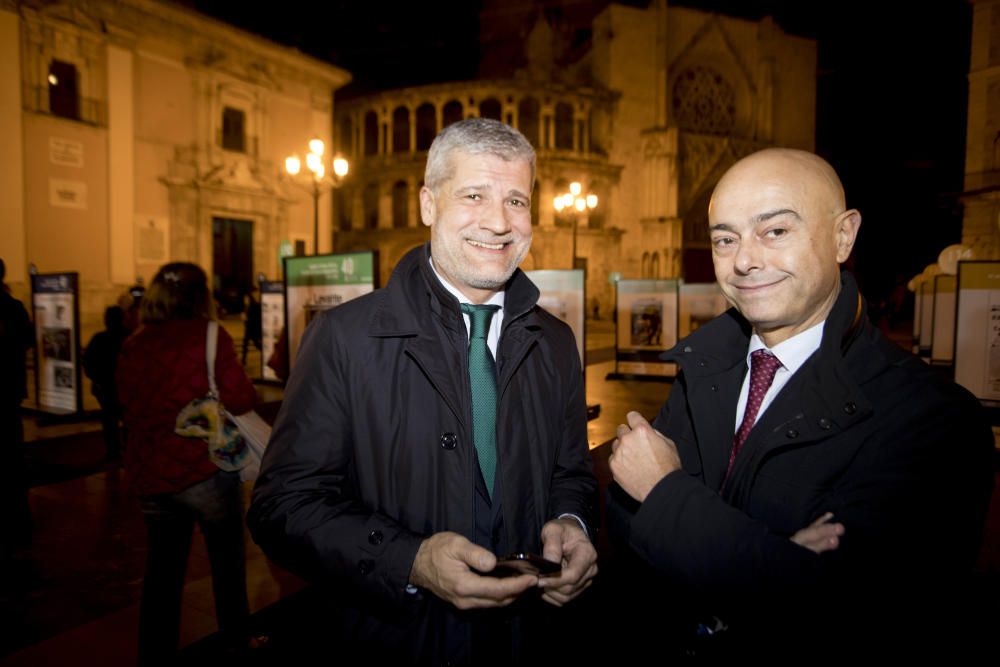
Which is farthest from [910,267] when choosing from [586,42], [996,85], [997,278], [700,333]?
[700,333]

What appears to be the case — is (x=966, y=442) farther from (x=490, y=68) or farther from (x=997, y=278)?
(x=490, y=68)

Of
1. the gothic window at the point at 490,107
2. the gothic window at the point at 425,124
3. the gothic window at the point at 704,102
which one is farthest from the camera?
the gothic window at the point at 425,124

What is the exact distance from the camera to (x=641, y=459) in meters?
1.67

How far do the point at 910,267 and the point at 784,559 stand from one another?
4949cm

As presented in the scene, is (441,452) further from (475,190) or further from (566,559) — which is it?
(475,190)

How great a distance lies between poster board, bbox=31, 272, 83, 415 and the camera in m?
8.84

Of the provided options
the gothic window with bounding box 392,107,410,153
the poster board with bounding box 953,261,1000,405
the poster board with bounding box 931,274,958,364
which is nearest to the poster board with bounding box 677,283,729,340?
the poster board with bounding box 931,274,958,364

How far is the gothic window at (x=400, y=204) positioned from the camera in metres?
38.3

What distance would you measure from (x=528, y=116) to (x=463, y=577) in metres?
39.7

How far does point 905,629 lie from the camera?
139 cm

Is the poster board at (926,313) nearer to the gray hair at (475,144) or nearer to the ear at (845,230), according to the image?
the ear at (845,230)

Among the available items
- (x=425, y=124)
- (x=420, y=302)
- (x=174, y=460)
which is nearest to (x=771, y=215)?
(x=420, y=302)

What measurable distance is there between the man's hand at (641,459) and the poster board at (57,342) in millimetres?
9562

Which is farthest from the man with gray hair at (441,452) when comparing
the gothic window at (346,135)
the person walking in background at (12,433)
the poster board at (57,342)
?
the gothic window at (346,135)
